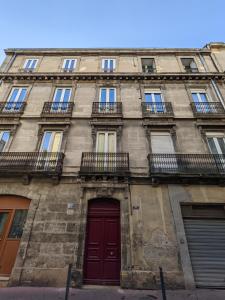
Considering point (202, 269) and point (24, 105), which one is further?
point (24, 105)

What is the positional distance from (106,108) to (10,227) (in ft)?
25.4

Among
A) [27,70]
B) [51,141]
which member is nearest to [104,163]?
[51,141]

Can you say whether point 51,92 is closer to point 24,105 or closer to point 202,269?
point 24,105

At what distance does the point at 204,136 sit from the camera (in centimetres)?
1055

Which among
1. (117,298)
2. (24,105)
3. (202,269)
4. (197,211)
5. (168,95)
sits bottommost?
(117,298)

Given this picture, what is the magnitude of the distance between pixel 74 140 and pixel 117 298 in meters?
7.03

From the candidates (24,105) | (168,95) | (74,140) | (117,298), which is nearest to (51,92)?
(24,105)

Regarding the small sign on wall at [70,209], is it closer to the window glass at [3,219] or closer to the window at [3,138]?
the window glass at [3,219]

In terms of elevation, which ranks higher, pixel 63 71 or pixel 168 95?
pixel 63 71

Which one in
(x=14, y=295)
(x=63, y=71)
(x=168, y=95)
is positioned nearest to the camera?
(x=14, y=295)

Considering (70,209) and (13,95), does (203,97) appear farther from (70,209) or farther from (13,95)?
(13,95)

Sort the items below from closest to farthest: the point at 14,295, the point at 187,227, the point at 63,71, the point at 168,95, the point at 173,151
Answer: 1. the point at 14,295
2. the point at 187,227
3. the point at 173,151
4. the point at 168,95
5. the point at 63,71

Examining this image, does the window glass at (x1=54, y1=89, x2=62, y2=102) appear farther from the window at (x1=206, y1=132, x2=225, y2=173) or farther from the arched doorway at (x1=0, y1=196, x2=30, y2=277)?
the window at (x1=206, y1=132, x2=225, y2=173)

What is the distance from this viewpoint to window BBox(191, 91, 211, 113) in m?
11.7
